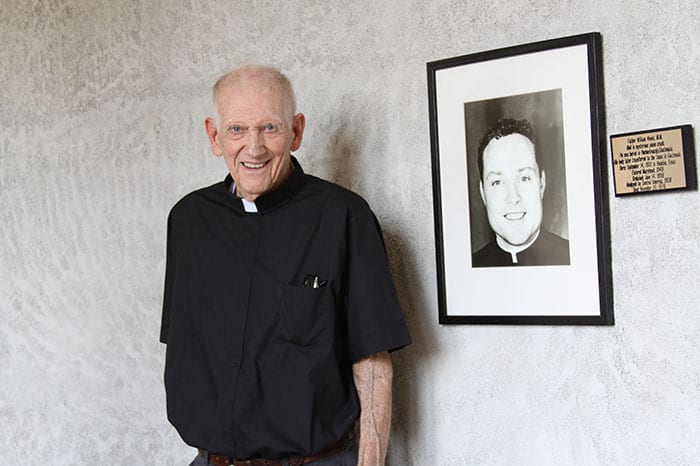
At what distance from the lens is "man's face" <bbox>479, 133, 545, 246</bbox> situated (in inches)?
92.0

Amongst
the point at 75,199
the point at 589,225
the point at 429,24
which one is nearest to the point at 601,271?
the point at 589,225

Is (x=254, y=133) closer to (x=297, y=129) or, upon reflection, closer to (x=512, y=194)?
(x=297, y=129)

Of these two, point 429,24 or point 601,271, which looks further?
point 429,24

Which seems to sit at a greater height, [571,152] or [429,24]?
[429,24]

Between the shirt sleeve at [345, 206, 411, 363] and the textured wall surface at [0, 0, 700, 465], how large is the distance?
0.28 metres

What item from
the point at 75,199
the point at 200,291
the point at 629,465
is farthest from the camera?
the point at 75,199

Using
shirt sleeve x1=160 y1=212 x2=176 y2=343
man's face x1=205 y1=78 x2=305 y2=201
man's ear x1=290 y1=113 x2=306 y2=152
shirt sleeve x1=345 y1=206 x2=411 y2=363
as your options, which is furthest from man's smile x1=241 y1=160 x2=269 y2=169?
shirt sleeve x1=160 y1=212 x2=176 y2=343

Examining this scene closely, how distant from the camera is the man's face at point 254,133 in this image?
2.29m

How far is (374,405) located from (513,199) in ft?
2.10

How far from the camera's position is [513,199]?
2.37 m

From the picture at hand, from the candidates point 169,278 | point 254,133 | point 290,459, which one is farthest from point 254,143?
point 290,459

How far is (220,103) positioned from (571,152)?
2.95 feet

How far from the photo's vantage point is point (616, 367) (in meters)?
2.22

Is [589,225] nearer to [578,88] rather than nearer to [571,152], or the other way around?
[571,152]
